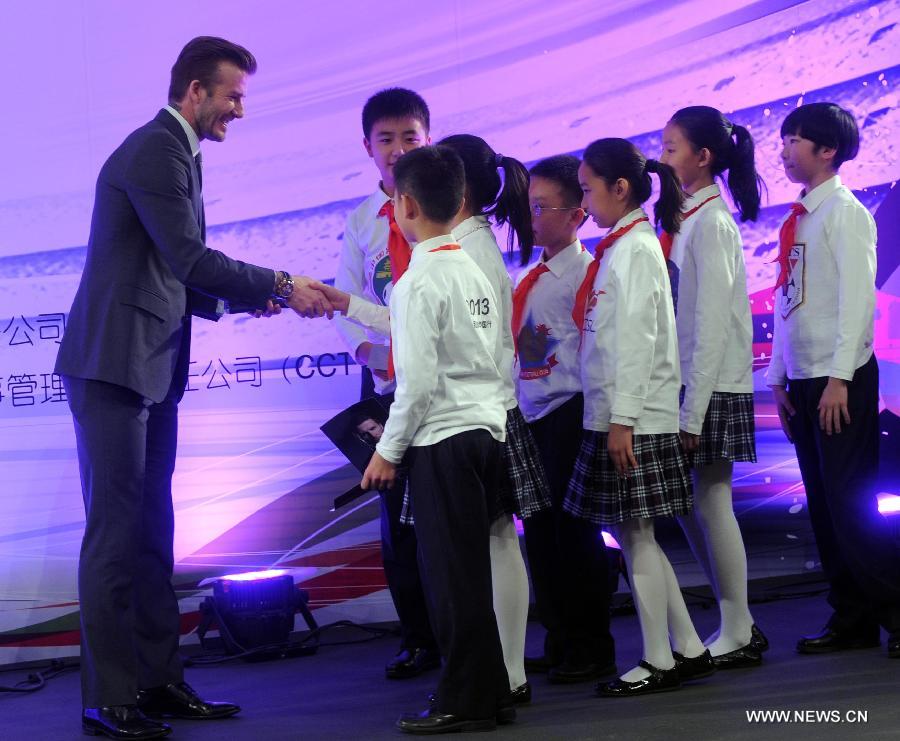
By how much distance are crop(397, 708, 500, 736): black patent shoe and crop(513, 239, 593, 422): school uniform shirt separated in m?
0.88

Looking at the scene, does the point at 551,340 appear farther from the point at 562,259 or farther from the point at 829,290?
the point at 829,290

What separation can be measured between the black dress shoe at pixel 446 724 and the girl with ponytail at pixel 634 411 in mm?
412

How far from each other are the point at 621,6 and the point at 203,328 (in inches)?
76.7

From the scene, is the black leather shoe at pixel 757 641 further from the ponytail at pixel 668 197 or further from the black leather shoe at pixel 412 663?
the ponytail at pixel 668 197

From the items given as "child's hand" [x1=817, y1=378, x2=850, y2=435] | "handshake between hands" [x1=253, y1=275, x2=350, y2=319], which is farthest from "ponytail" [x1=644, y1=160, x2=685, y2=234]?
"handshake between hands" [x1=253, y1=275, x2=350, y2=319]

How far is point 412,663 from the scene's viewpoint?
3.07 metres

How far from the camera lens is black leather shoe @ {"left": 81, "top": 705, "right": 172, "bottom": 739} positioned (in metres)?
2.33

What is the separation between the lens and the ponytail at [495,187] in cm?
272

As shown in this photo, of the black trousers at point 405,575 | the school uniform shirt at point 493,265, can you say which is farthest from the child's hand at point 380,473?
the black trousers at point 405,575

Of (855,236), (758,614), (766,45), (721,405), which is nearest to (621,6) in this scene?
(766,45)

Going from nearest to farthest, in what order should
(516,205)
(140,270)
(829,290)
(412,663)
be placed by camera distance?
(140,270) → (516,205) → (829,290) → (412,663)

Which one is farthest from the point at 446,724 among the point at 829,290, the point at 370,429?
the point at 829,290

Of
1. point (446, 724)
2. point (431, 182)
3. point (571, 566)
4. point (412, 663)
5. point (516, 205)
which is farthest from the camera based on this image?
point (412, 663)

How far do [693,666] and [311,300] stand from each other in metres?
1.29
